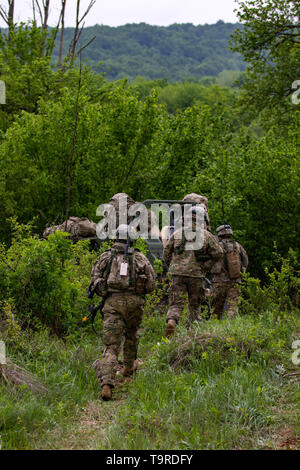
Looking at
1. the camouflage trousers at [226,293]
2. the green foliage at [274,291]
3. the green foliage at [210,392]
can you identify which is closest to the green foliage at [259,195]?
the camouflage trousers at [226,293]

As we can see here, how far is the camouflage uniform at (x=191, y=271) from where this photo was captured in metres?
7.72

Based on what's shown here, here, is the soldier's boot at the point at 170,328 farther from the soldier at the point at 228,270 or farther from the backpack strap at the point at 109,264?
the soldier at the point at 228,270

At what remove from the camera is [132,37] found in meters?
184

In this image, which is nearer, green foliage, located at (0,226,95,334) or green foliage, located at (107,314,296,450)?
green foliage, located at (107,314,296,450)

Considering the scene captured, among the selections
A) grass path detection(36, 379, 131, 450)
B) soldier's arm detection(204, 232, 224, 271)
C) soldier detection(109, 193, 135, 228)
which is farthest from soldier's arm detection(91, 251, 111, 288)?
soldier detection(109, 193, 135, 228)

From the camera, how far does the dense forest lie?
488 centimetres

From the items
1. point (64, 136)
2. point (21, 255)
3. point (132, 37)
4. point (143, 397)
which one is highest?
point (132, 37)

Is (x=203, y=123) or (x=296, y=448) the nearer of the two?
(x=296, y=448)

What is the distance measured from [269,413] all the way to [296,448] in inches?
21.6

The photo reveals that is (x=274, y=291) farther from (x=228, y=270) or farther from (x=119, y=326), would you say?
(x=119, y=326)

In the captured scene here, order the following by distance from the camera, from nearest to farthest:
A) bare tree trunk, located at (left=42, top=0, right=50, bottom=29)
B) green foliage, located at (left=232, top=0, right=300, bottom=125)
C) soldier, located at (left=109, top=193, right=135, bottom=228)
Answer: soldier, located at (left=109, top=193, right=135, bottom=228) < green foliage, located at (left=232, top=0, right=300, bottom=125) < bare tree trunk, located at (left=42, top=0, right=50, bottom=29)

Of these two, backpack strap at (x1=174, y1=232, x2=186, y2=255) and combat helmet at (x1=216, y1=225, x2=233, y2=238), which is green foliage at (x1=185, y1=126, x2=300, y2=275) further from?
backpack strap at (x1=174, y1=232, x2=186, y2=255)
